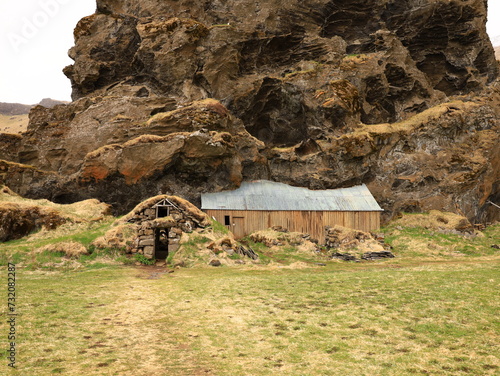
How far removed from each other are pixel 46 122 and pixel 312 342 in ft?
151

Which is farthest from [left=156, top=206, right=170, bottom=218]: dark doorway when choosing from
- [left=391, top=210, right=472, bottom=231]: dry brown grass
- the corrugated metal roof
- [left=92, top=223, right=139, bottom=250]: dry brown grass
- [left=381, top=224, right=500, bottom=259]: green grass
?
[left=391, top=210, right=472, bottom=231]: dry brown grass

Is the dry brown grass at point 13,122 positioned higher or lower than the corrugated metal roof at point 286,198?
higher

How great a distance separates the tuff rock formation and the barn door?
556cm

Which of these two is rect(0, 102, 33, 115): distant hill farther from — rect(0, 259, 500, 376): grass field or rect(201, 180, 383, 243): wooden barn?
rect(0, 259, 500, 376): grass field

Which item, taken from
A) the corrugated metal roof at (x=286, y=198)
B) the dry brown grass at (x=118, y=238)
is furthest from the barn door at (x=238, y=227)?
the dry brown grass at (x=118, y=238)

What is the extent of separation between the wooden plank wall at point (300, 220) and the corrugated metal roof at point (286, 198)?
61 centimetres

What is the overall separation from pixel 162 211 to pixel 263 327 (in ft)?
62.9

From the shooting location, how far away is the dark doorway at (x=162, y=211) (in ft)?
84.5

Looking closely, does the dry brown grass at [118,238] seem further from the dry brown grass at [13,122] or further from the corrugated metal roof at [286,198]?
the dry brown grass at [13,122]

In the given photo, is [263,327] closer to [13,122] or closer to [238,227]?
[238,227]

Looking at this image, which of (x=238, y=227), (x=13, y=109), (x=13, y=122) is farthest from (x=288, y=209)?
(x=13, y=109)

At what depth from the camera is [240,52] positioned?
52.0m

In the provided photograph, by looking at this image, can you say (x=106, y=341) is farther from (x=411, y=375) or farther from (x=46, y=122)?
(x=46, y=122)

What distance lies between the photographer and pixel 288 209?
39.9m
